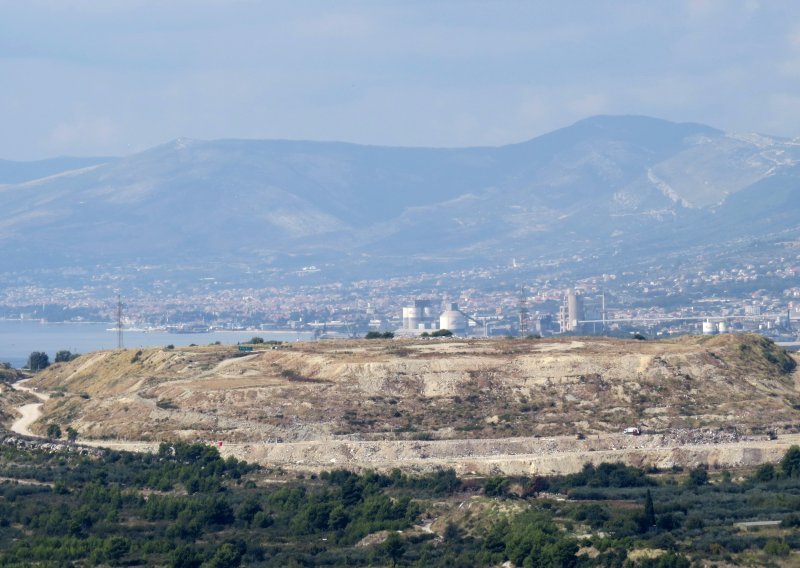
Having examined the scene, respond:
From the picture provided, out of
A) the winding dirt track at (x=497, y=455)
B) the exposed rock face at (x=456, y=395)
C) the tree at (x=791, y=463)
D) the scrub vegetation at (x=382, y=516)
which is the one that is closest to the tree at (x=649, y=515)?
the scrub vegetation at (x=382, y=516)

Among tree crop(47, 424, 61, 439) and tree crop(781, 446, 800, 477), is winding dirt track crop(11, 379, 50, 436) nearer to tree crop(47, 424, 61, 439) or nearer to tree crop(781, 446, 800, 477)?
tree crop(47, 424, 61, 439)

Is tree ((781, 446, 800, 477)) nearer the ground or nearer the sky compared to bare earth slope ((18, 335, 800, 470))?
nearer the ground

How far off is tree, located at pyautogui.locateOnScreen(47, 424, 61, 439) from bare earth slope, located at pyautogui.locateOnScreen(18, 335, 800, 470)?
1.43m

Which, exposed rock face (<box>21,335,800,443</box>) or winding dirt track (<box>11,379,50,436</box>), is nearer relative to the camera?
exposed rock face (<box>21,335,800,443</box>)

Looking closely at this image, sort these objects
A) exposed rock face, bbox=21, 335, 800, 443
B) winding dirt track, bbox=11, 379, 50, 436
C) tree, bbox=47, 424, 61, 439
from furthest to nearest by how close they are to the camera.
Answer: winding dirt track, bbox=11, 379, 50, 436 < tree, bbox=47, 424, 61, 439 < exposed rock face, bbox=21, 335, 800, 443

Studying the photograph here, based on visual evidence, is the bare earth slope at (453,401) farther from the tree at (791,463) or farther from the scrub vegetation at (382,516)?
the scrub vegetation at (382,516)

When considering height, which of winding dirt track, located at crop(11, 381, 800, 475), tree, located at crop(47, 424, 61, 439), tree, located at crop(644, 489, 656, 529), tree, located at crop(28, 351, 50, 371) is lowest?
tree, located at crop(644, 489, 656, 529)

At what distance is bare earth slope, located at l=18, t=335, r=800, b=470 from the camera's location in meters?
83.6

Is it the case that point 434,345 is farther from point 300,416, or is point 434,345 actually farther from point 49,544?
point 49,544

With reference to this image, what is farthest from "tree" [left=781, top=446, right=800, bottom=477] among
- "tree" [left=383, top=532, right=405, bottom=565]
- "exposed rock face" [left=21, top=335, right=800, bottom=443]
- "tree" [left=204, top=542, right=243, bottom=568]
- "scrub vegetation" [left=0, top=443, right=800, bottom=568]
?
"tree" [left=204, top=542, right=243, bottom=568]

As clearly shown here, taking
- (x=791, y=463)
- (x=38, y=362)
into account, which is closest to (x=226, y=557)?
(x=791, y=463)

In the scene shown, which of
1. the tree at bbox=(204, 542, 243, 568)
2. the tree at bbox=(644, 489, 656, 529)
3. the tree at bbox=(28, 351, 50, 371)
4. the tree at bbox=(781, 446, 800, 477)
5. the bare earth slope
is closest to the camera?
the tree at bbox=(204, 542, 243, 568)

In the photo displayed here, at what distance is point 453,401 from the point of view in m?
92.5

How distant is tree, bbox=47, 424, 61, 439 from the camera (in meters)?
93.0
